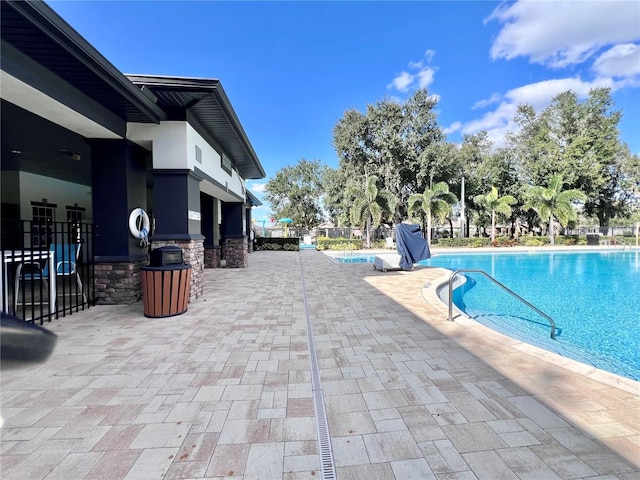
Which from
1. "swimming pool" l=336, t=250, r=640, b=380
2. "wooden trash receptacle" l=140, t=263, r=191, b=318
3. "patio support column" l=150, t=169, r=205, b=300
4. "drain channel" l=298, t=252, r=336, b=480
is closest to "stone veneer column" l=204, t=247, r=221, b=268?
"patio support column" l=150, t=169, r=205, b=300

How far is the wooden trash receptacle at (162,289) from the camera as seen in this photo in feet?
14.8

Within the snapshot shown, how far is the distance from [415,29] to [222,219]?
10755 millimetres

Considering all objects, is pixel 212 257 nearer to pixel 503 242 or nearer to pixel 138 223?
pixel 138 223

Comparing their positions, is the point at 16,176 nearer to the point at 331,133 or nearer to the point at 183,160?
the point at 183,160

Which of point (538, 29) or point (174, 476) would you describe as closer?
point (174, 476)

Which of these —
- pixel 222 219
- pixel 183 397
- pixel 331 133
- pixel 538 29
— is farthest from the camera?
pixel 331 133

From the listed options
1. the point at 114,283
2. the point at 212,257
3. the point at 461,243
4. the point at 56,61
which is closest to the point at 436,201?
the point at 461,243

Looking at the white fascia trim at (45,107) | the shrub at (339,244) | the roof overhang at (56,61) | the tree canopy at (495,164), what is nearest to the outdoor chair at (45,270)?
the white fascia trim at (45,107)

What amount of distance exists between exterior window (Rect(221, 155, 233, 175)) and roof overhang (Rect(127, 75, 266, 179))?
0.65m

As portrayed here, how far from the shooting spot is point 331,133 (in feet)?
82.8

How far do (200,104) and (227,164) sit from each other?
3.55m

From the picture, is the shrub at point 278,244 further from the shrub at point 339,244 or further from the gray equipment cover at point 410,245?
the gray equipment cover at point 410,245

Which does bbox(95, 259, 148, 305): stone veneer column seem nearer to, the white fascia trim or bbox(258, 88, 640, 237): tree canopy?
the white fascia trim

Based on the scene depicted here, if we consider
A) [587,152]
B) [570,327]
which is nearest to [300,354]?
[570,327]
